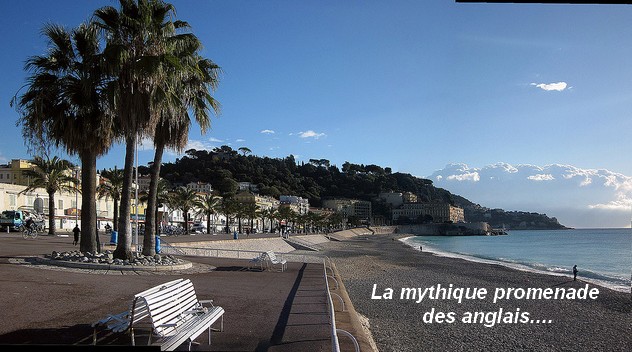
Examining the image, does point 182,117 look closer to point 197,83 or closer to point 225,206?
point 197,83

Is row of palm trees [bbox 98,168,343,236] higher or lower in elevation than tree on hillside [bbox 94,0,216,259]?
lower

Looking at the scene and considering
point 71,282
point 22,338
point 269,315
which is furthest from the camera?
point 71,282

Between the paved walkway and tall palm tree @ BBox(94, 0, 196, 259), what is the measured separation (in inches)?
132

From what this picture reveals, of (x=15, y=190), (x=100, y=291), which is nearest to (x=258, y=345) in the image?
(x=100, y=291)

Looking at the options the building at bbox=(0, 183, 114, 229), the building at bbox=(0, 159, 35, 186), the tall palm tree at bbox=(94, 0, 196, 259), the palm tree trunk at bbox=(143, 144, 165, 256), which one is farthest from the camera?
the building at bbox=(0, 159, 35, 186)

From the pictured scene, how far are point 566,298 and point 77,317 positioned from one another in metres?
19.9

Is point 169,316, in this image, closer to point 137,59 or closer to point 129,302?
point 129,302

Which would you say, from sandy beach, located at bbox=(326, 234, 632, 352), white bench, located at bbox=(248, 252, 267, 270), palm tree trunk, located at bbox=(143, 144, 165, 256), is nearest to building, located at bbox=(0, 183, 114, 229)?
palm tree trunk, located at bbox=(143, 144, 165, 256)

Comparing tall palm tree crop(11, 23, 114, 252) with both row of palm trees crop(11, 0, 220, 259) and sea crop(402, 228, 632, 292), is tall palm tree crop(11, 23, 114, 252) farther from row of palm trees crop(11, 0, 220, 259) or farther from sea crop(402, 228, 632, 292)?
sea crop(402, 228, 632, 292)

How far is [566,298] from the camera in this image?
2114 cm

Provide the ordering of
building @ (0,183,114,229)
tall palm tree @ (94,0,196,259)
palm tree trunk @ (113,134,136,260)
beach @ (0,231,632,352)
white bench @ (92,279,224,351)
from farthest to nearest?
building @ (0,183,114,229) < palm tree trunk @ (113,134,136,260) < tall palm tree @ (94,0,196,259) < beach @ (0,231,632,352) < white bench @ (92,279,224,351)

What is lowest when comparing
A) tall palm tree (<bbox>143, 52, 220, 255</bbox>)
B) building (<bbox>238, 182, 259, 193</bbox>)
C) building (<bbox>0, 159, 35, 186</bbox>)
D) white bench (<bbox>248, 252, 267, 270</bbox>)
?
white bench (<bbox>248, 252, 267, 270</bbox>)

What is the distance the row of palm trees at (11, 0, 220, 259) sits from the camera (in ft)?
45.7

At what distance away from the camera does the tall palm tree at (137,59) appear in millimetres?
13695
